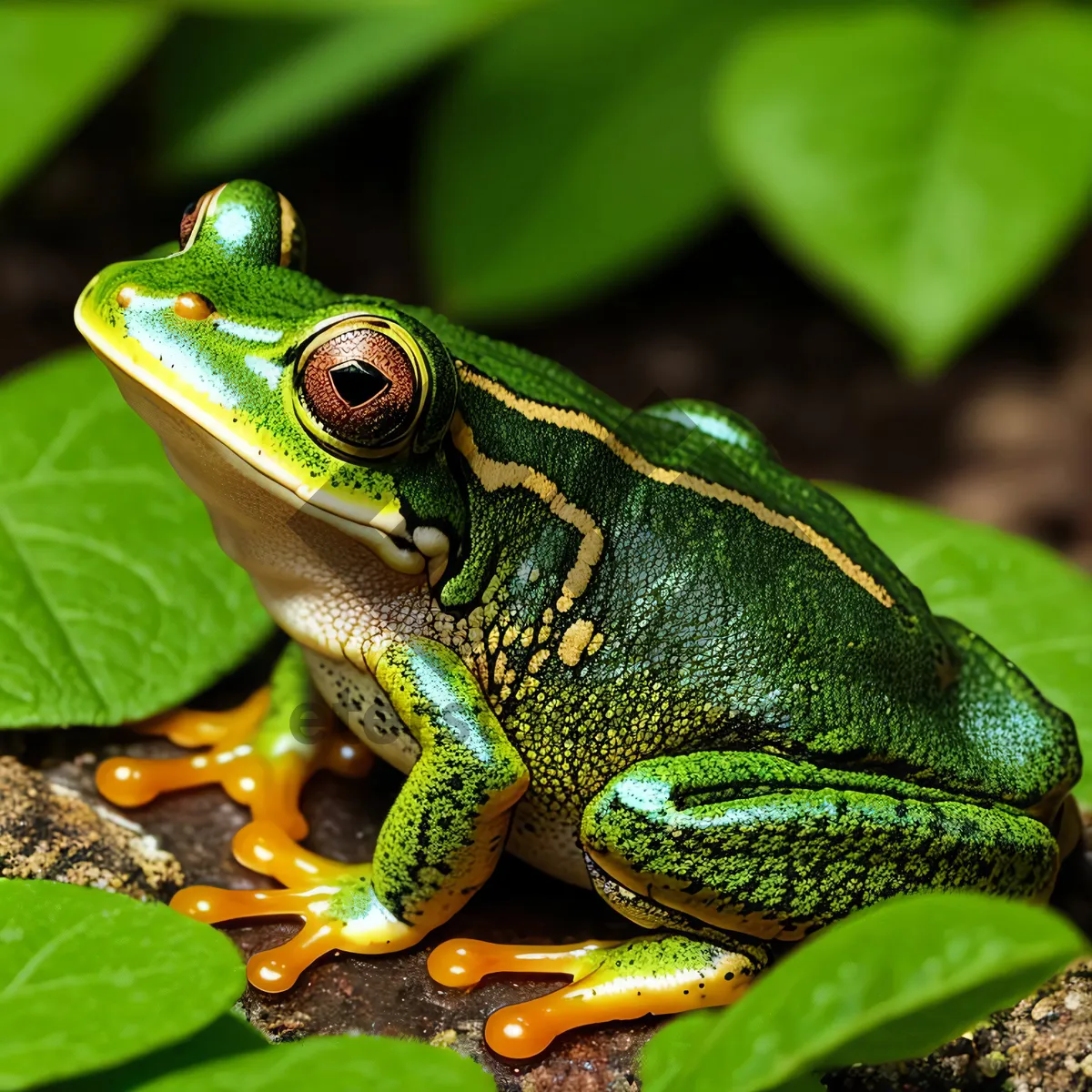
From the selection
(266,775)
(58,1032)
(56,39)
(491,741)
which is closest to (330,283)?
(56,39)

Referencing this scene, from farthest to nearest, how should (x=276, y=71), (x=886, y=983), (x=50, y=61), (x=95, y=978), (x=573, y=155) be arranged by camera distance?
(x=573, y=155), (x=276, y=71), (x=50, y=61), (x=95, y=978), (x=886, y=983)

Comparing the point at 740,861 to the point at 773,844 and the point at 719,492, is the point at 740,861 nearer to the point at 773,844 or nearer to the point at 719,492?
the point at 773,844

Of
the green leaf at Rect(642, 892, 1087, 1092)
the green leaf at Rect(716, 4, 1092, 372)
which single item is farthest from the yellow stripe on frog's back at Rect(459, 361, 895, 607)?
the green leaf at Rect(716, 4, 1092, 372)

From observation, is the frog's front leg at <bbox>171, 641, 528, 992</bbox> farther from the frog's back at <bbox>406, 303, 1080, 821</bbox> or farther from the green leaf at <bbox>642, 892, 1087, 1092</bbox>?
the green leaf at <bbox>642, 892, 1087, 1092</bbox>

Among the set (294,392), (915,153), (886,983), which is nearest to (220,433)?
A: (294,392)

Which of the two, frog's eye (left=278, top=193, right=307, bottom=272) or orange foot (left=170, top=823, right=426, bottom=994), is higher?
frog's eye (left=278, top=193, right=307, bottom=272)

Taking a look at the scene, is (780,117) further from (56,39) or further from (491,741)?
(491,741)
